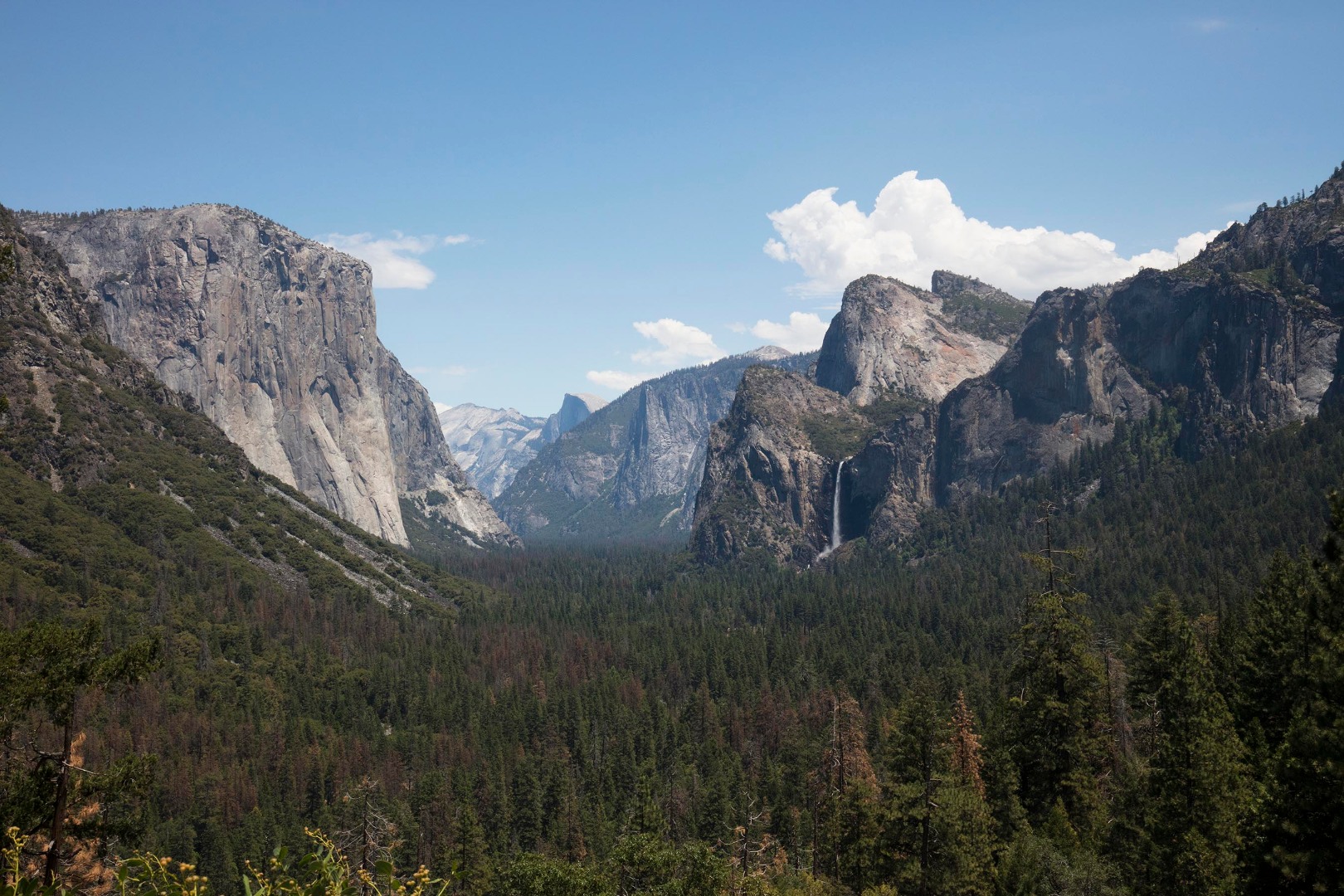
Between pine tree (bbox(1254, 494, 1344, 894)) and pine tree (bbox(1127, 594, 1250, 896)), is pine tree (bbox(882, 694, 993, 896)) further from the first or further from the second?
pine tree (bbox(1254, 494, 1344, 894))

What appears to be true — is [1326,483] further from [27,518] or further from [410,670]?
[27,518]

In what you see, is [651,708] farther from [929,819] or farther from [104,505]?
[104,505]

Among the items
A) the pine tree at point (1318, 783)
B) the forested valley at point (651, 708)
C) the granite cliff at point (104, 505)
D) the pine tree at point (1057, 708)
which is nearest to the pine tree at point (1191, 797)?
the forested valley at point (651, 708)

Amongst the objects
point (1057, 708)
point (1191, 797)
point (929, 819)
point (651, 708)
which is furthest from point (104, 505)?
point (1191, 797)

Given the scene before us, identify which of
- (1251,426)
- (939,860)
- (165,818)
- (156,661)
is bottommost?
(165,818)

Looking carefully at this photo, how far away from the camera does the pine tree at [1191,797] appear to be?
32.9 meters

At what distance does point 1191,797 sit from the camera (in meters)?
35.0

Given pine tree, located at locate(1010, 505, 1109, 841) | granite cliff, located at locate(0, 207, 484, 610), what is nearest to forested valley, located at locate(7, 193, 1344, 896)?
pine tree, located at locate(1010, 505, 1109, 841)

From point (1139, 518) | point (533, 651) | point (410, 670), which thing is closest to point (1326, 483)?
point (1139, 518)

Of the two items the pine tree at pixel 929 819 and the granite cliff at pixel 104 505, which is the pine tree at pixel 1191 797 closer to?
the pine tree at pixel 929 819

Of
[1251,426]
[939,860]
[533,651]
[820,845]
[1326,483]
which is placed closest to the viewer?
[939,860]

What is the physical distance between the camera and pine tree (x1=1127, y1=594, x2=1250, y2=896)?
32.9 m

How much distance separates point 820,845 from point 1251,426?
585 ft

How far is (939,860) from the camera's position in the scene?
3869 centimetres
